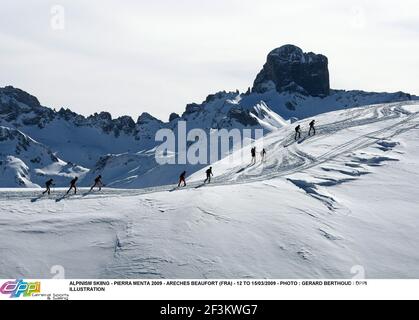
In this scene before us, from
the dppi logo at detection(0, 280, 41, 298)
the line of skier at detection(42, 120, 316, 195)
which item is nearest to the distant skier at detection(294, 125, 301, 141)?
the line of skier at detection(42, 120, 316, 195)

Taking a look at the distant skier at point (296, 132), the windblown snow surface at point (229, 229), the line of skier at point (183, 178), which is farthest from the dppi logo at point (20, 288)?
the distant skier at point (296, 132)

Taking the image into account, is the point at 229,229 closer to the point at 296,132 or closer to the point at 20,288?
the point at 20,288

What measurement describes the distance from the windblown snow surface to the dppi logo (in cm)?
107

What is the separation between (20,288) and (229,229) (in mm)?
13075

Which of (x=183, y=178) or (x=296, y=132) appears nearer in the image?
(x=183, y=178)

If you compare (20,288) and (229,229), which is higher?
(229,229)

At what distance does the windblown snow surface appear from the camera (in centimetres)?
3039

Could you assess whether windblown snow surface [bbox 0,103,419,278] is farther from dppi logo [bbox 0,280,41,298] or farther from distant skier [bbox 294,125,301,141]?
distant skier [bbox 294,125,301,141]

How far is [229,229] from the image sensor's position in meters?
34.7

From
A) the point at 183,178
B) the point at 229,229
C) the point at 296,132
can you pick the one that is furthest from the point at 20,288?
the point at 296,132
